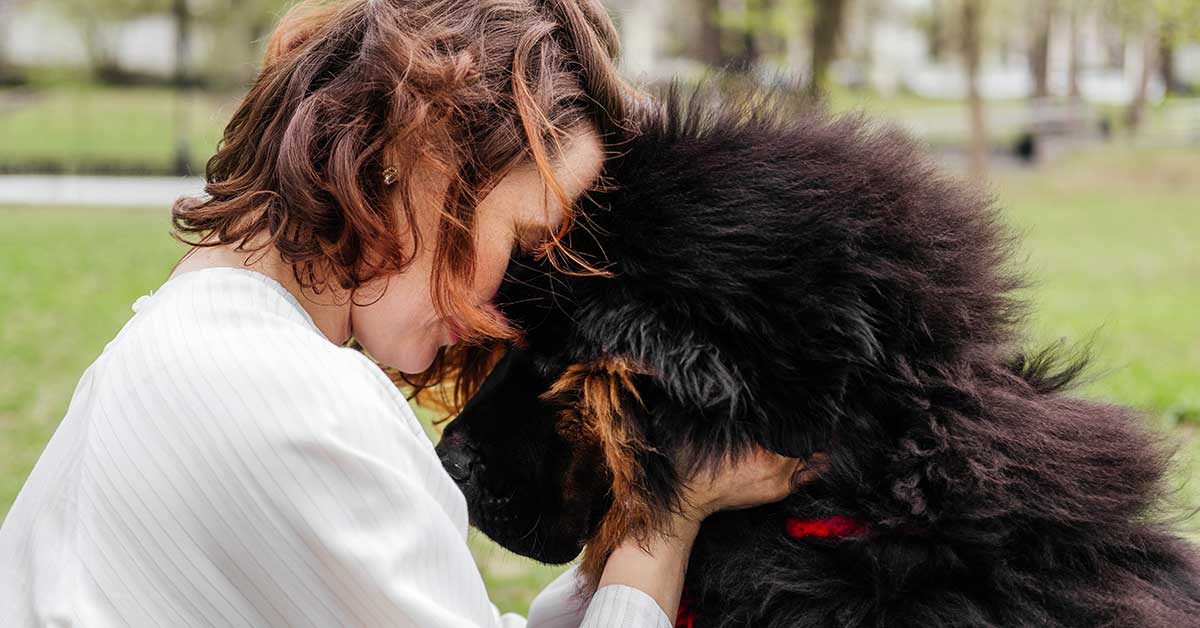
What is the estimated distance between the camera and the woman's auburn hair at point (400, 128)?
75.8 inches

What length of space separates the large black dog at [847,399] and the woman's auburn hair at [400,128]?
20 cm

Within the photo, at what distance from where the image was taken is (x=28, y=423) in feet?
20.9

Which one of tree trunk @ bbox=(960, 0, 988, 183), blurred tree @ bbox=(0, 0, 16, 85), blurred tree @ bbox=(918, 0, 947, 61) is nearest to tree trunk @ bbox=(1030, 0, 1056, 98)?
blurred tree @ bbox=(918, 0, 947, 61)

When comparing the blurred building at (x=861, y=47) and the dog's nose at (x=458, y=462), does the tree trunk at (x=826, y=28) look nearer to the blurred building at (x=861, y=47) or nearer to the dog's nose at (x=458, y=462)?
the blurred building at (x=861, y=47)

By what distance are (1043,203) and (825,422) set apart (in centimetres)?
1881

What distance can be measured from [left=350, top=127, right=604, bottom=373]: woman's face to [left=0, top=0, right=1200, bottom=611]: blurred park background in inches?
18.4

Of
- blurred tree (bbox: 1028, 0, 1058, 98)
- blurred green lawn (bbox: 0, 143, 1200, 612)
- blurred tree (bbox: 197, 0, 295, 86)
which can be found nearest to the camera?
blurred green lawn (bbox: 0, 143, 1200, 612)

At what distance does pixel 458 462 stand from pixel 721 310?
2.01ft

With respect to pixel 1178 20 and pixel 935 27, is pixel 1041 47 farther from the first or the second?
pixel 1178 20

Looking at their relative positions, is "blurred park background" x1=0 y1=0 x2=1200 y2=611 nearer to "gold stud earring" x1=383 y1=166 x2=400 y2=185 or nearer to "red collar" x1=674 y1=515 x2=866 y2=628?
"red collar" x1=674 y1=515 x2=866 y2=628

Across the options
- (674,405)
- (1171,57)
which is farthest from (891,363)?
(1171,57)

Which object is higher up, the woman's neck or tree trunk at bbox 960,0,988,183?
the woman's neck

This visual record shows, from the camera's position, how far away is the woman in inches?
65.5

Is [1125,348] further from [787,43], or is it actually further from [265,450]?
[787,43]
